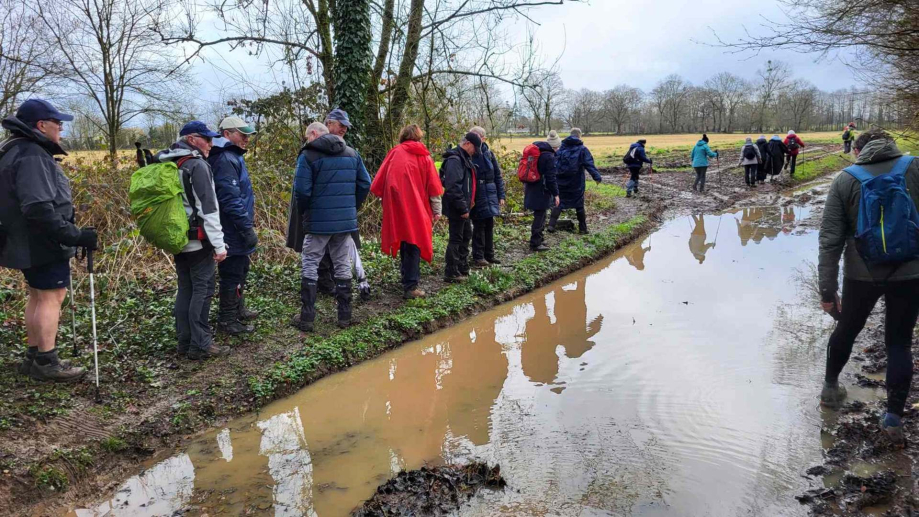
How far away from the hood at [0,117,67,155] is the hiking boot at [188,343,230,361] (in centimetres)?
200

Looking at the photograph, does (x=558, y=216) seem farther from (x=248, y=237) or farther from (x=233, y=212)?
(x=233, y=212)

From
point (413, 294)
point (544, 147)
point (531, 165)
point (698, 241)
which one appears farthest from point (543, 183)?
point (698, 241)

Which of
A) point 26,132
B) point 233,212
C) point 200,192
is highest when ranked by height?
point 26,132

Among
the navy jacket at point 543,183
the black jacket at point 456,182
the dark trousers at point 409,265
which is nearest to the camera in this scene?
the dark trousers at point 409,265

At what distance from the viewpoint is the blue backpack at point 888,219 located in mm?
3695

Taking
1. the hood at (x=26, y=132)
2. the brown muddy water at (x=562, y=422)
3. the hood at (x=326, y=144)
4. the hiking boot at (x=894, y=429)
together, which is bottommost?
the brown muddy water at (x=562, y=422)

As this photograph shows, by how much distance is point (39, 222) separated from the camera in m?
4.30

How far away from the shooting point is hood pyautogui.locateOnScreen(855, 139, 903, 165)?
12.6 ft

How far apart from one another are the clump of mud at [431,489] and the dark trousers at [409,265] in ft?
12.1

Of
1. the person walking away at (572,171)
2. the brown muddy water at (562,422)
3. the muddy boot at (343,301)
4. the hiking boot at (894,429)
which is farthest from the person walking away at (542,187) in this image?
the hiking boot at (894,429)

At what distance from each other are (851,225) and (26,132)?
18.9 feet

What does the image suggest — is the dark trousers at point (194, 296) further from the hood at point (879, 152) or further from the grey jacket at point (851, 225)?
the hood at point (879, 152)

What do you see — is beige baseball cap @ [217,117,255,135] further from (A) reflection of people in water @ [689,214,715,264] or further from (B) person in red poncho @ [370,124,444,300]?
(A) reflection of people in water @ [689,214,715,264]

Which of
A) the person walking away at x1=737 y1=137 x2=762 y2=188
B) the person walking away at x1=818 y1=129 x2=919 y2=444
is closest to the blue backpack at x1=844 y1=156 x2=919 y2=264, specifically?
the person walking away at x1=818 y1=129 x2=919 y2=444
